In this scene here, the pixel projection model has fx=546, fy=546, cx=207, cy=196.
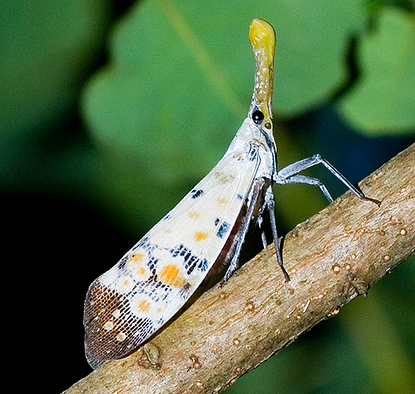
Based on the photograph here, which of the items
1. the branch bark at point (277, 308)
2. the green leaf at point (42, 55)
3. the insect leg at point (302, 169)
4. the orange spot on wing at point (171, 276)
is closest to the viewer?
the branch bark at point (277, 308)

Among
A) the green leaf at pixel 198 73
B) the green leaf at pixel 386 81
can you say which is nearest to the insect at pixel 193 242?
the green leaf at pixel 198 73

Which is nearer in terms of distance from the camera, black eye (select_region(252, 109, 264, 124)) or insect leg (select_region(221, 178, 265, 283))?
insect leg (select_region(221, 178, 265, 283))

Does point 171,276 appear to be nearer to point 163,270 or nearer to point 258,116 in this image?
point 163,270

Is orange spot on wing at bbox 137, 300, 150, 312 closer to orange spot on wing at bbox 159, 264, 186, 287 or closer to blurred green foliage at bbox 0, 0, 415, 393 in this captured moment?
orange spot on wing at bbox 159, 264, 186, 287

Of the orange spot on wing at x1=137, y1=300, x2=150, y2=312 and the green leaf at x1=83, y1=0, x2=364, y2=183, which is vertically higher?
the green leaf at x1=83, y1=0, x2=364, y2=183

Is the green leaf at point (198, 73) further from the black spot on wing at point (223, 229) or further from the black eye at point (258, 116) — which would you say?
the black spot on wing at point (223, 229)

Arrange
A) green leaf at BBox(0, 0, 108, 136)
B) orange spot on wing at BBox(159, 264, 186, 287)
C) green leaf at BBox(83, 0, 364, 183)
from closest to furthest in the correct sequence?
orange spot on wing at BBox(159, 264, 186, 287), green leaf at BBox(83, 0, 364, 183), green leaf at BBox(0, 0, 108, 136)

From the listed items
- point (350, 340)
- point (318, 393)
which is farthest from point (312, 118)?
point (318, 393)

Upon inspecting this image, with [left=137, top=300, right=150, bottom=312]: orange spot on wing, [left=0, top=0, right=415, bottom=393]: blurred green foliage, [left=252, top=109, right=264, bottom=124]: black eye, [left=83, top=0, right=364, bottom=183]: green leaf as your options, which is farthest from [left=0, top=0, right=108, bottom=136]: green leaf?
[left=137, top=300, right=150, bottom=312]: orange spot on wing
